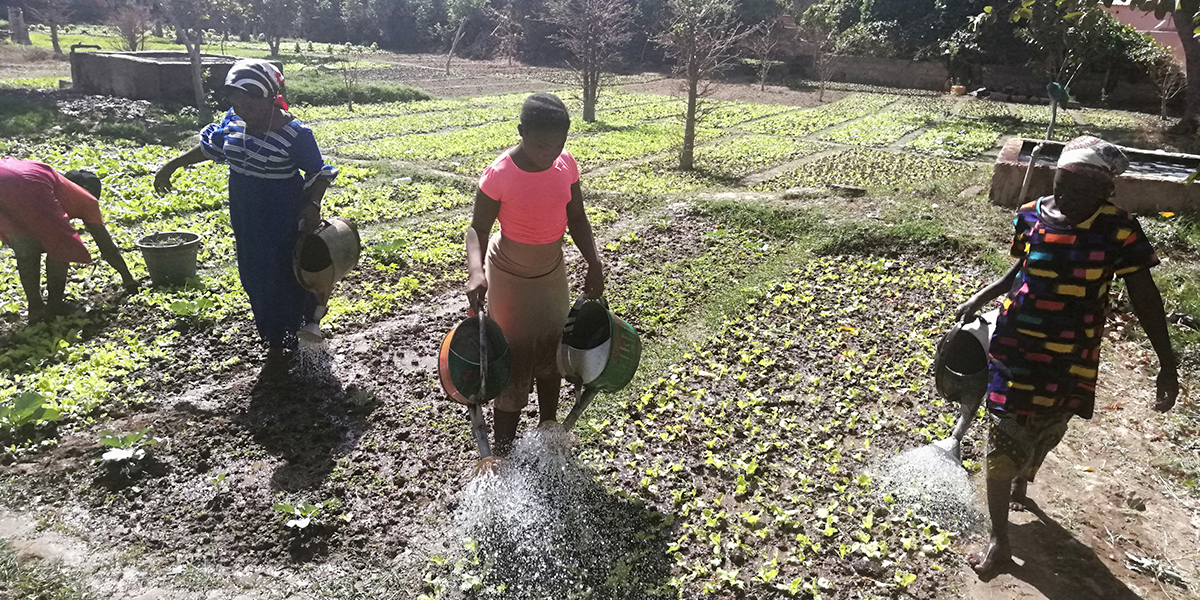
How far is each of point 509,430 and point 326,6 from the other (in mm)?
50059

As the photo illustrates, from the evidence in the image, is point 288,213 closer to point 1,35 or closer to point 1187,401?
point 1187,401

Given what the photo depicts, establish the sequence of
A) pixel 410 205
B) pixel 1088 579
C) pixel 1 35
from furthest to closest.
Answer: pixel 1 35 → pixel 410 205 → pixel 1088 579

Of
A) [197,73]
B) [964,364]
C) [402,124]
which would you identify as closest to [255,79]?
[964,364]

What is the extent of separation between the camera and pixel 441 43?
1768 inches

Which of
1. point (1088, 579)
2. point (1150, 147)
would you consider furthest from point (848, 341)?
point (1150, 147)

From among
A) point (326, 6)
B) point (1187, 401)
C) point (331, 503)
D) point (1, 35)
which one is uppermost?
point (326, 6)

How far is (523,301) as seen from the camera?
3.42 m

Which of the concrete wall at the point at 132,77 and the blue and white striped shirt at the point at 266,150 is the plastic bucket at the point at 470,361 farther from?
the concrete wall at the point at 132,77

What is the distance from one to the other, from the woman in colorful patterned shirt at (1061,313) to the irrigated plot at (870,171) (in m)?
8.50

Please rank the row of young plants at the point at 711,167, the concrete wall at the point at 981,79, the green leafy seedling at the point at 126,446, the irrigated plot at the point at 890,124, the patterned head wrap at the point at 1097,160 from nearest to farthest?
the patterned head wrap at the point at 1097,160 → the green leafy seedling at the point at 126,446 → the row of young plants at the point at 711,167 → the irrigated plot at the point at 890,124 → the concrete wall at the point at 981,79

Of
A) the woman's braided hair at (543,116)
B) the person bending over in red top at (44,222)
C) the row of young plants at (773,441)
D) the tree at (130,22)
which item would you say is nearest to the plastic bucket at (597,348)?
the row of young plants at (773,441)

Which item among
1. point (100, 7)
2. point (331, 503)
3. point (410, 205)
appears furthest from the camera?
point (100, 7)

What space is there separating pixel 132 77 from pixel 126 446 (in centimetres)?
1664

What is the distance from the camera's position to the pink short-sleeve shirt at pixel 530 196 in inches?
126
